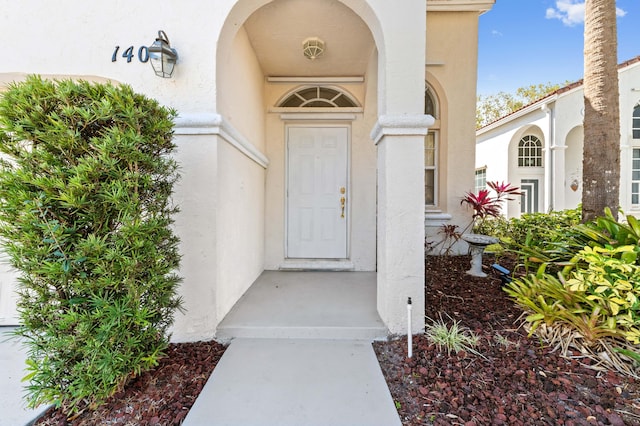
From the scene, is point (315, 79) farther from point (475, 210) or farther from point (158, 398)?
point (158, 398)

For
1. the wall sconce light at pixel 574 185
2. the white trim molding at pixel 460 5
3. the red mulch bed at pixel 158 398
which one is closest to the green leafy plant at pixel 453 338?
the red mulch bed at pixel 158 398

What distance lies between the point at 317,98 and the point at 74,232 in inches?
148

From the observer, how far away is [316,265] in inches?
175

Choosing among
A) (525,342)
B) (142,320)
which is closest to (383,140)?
(525,342)

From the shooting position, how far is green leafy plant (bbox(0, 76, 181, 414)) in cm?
160

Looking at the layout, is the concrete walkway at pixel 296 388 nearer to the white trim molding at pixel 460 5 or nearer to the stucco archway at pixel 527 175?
the white trim molding at pixel 460 5

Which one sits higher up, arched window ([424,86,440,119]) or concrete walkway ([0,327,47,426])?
arched window ([424,86,440,119])

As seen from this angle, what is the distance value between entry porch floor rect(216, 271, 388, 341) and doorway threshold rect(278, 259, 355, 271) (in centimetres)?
38

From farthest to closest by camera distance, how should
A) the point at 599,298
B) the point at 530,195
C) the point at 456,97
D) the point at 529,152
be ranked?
1. the point at 529,152
2. the point at 530,195
3. the point at 456,97
4. the point at 599,298

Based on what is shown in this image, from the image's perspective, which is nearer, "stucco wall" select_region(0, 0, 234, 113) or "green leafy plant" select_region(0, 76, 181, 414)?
"green leafy plant" select_region(0, 76, 181, 414)

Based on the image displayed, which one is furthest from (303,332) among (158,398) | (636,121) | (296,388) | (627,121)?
(636,121)

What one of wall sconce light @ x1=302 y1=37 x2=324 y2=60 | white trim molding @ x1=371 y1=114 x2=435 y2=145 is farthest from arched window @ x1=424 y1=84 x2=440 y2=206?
white trim molding @ x1=371 y1=114 x2=435 y2=145

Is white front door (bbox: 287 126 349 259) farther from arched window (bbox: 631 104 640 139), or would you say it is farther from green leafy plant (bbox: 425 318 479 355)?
arched window (bbox: 631 104 640 139)

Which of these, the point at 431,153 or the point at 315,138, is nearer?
the point at 315,138
